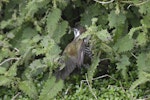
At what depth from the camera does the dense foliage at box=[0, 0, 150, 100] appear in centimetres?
361

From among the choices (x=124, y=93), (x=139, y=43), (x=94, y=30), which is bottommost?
(x=124, y=93)

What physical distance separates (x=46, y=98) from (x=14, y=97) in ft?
1.50

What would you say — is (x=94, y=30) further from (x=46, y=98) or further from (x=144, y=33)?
(x=46, y=98)

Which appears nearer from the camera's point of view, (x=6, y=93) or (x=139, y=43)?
(x=139, y=43)

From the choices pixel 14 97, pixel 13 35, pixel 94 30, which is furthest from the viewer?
pixel 13 35

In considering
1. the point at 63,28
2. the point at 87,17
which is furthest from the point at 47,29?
the point at 87,17

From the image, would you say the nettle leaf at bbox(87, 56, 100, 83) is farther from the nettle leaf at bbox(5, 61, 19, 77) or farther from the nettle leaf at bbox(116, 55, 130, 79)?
the nettle leaf at bbox(5, 61, 19, 77)

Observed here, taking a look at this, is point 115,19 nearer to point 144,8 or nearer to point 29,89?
point 144,8

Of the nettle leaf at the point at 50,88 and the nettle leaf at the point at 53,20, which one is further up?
the nettle leaf at the point at 53,20

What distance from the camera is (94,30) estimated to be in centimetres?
353

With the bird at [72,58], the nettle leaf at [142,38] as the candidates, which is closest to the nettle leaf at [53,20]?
the bird at [72,58]

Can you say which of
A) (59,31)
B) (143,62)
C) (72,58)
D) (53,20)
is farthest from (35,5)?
(143,62)

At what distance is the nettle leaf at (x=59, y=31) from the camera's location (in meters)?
4.02

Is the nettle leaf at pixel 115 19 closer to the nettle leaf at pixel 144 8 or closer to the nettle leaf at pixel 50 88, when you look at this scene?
the nettle leaf at pixel 144 8
